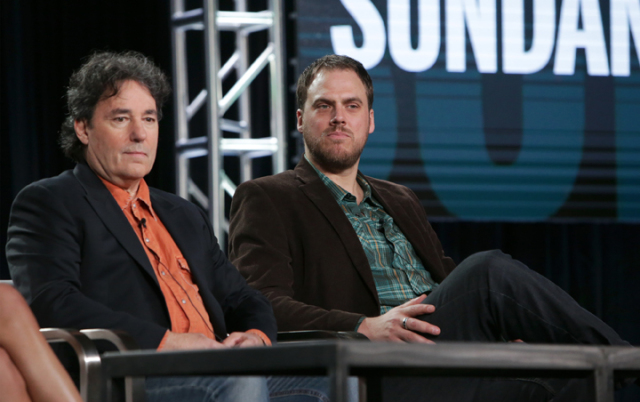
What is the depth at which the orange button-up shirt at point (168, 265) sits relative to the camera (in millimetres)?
1750

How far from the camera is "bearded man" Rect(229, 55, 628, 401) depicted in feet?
5.19

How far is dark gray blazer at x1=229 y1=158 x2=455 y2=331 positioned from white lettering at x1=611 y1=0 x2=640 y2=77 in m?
2.24

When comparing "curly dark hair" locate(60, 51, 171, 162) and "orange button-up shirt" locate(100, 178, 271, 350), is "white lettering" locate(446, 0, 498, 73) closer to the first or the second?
"curly dark hair" locate(60, 51, 171, 162)

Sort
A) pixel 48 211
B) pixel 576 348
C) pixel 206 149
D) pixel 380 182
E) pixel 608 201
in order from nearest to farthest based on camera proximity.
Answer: pixel 576 348
pixel 48 211
pixel 380 182
pixel 206 149
pixel 608 201

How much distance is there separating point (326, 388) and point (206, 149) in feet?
6.24

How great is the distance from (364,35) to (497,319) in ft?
7.79

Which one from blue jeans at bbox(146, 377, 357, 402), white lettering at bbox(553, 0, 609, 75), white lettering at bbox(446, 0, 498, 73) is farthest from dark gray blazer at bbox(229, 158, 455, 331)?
white lettering at bbox(553, 0, 609, 75)

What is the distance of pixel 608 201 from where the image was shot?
3.93m

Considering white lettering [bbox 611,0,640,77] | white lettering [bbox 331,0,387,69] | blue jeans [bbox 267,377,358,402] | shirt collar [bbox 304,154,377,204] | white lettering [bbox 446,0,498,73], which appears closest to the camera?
blue jeans [bbox 267,377,358,402]

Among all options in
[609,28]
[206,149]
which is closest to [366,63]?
[206,149]

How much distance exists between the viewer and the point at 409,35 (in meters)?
3.82

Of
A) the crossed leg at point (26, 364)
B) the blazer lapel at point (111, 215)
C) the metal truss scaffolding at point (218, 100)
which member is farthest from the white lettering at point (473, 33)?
the crossed leg at point (26, 364)

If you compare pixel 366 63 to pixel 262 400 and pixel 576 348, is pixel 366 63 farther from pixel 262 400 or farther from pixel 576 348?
pixel 576 348

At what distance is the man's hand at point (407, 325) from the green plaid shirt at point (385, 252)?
0.93 ft
